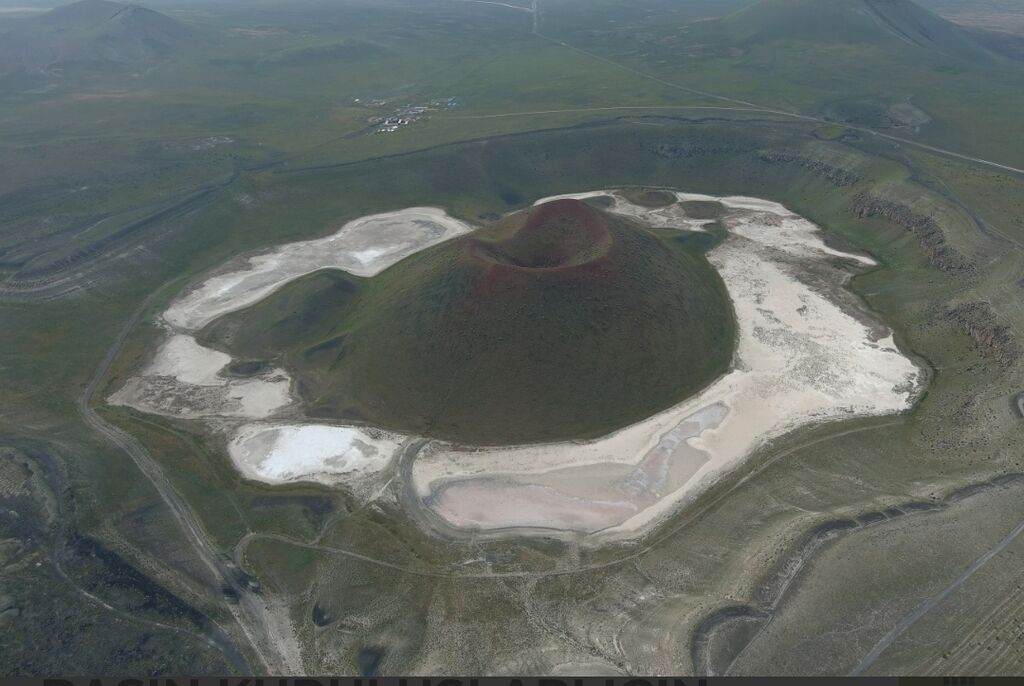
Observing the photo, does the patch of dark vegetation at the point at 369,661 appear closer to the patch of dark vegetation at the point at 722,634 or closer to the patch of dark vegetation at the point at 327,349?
the patch of dark vegetation at the point at 722,634

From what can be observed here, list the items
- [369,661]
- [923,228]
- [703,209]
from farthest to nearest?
[703,209] < [923,228] < [369,661]

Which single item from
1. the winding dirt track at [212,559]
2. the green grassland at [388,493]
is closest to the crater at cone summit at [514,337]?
the green grassland at [388,493]

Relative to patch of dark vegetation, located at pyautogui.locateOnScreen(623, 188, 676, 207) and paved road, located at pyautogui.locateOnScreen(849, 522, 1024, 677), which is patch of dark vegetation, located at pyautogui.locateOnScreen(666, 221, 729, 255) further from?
paved road, located at pyautogui.locateOnScreen(849, 522, 1024, 677)

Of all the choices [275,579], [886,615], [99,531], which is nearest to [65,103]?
[99,531]

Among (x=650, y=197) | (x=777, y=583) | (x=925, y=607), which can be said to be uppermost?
(x=650, y=197)

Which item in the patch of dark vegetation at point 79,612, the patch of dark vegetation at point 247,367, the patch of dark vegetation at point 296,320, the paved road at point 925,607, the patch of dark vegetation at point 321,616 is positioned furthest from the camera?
the patch of dark vegetation at point 296,320

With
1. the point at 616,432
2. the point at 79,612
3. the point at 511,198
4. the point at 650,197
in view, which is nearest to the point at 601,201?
the point at 650,197

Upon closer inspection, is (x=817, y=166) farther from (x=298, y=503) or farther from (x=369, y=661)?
(x=369, y=661)
